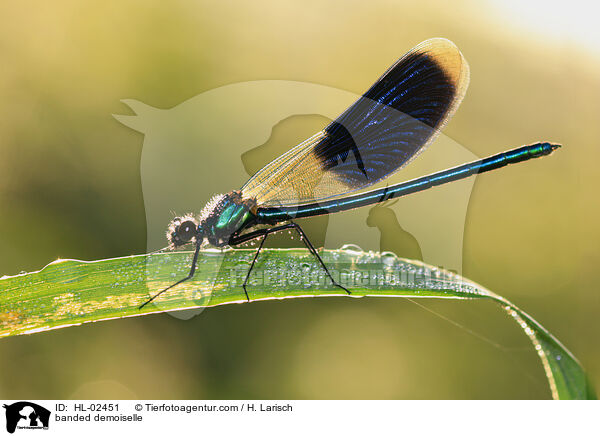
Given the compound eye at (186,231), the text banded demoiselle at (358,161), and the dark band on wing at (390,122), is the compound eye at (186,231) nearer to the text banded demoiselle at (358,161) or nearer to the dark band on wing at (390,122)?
the text banded demoiselle at (358,161)

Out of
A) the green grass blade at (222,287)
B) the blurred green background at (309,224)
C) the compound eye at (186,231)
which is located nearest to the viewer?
the green grass blade at (222,287)

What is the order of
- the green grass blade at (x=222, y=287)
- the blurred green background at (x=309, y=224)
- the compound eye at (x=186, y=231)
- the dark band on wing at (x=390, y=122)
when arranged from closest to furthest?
the green grass blade at (x=222, y=287), the dark band on wing at (x=390, y=122), the compound eye at (x=186, y=231), the blurred green background at (x=309, y=224)

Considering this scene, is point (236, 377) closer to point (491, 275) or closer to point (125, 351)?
point (125, 351)

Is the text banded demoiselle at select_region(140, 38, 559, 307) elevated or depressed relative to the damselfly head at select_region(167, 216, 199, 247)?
elevated

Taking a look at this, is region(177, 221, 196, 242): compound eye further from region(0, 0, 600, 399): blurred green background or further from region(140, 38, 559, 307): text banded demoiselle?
region(0, 0, 600, 399): blurred green background

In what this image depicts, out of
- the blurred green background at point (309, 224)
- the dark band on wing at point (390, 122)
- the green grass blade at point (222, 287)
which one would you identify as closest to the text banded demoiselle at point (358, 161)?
the dark band on wing at point (390, 122)

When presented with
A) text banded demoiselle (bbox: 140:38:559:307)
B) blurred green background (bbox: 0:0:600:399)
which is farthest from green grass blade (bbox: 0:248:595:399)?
blurred green background (bbox: 0:0:600:399)
